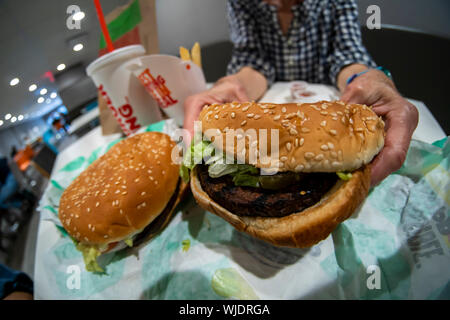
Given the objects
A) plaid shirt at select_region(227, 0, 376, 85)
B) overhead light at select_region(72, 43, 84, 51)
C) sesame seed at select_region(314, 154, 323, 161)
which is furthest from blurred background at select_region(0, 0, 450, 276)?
plaid shirt at select_region(227, 0, 376, 85)

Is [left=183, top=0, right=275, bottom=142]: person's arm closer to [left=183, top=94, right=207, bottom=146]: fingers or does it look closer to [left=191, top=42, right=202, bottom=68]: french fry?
[left=183, top=94, right=207, bottom=146]: fingers

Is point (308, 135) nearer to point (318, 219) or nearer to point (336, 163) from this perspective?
point (336, 163)

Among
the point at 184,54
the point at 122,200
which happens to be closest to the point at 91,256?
the point at 122,200

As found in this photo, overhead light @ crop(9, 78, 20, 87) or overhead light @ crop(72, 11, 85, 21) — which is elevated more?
overhead light @ crop(72, 11, 85, 21)

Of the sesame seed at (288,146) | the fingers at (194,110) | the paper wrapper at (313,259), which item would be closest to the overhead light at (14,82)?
the fingers at (194,110)

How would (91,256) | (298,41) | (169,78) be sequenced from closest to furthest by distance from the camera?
(91,256), (169,78), (298,41)

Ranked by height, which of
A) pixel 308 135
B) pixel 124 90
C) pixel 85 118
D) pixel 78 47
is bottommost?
pixel 85 118
